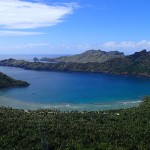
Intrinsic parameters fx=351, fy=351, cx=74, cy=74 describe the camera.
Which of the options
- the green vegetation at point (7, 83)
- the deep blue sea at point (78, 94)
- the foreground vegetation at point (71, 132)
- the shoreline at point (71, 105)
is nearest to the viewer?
the foreground vegetation at point (71, 132)

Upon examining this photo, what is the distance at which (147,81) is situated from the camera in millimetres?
181625

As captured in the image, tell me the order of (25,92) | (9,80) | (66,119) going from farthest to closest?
(9,80) < (25,92) < (66,119)

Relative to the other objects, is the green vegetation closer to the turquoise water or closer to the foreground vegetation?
the turquoise water

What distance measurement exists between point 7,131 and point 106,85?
4298 inches

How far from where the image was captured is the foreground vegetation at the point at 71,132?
185 feet

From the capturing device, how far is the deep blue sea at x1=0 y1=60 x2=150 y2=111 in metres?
114

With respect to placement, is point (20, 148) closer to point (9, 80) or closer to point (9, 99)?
point (9, 99)

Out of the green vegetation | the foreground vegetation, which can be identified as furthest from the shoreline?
the green vegetation

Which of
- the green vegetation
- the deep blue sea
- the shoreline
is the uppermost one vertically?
the green vegetation

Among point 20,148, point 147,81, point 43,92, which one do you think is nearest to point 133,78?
point 147,81

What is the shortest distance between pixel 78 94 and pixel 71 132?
250ft

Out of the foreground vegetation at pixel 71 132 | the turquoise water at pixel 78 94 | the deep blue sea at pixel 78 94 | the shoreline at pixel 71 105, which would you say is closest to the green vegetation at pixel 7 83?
the deep blue sea at pixel 78 94

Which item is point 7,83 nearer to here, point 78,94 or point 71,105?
point 78,94

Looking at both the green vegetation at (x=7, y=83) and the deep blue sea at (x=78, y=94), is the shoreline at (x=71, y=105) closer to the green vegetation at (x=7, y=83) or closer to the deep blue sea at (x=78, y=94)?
the deep blue sea at (x=78, y=94)
